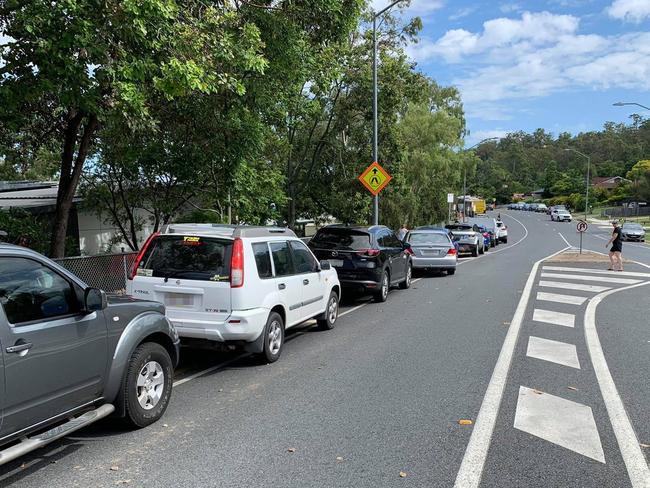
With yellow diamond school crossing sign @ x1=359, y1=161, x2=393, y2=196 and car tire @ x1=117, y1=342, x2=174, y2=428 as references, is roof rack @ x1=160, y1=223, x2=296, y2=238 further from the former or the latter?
yellow diamond school crossing sign @ x1=359, y1=161, x2=393, y2=196

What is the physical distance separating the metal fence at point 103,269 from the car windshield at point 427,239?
991cm

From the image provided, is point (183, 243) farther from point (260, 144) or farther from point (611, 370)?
point (260, 144)

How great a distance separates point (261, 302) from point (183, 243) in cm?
120

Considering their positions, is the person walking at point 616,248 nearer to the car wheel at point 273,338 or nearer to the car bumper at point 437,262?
the car bumper at point 437,262

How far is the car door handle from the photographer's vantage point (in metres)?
3.64

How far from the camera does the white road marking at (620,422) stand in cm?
409

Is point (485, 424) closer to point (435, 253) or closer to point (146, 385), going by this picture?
point (146, 385)

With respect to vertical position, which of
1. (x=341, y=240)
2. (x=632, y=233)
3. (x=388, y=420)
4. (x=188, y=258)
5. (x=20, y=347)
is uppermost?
(x=188, y=258)

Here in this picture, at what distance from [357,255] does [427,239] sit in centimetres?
695

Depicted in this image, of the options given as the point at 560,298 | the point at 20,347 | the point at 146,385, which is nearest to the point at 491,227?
the point at 560,298

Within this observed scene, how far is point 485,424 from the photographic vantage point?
505 centimetres

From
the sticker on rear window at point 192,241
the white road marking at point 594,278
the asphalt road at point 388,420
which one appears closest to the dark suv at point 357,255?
the asphalt road at point 388,420

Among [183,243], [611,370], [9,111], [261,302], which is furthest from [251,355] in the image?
[9,111]

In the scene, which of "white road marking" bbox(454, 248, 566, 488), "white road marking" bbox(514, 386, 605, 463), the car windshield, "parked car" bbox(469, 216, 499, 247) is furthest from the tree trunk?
"parked car" bbox(469, 216, 499, 247)
